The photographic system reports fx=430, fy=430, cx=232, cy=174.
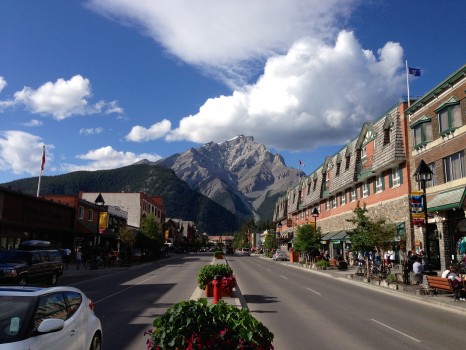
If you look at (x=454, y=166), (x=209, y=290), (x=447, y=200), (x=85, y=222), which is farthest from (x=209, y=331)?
(x=85, y=222)

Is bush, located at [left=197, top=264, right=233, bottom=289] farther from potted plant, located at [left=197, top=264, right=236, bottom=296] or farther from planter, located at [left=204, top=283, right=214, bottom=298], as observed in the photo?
planter, located at [left=204, top=283, right=214, bottom=298]

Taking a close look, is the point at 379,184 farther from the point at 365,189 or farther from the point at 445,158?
the point at 445,158

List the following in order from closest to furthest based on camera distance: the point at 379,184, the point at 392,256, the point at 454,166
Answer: the point at 454,166 → the point at 392,256 → the point at 379,184

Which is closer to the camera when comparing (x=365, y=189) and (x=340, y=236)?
(x=365, y=189)

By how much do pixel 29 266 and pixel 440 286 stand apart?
19.0 meters

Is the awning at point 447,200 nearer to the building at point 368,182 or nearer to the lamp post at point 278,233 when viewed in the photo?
the building at point 368,182

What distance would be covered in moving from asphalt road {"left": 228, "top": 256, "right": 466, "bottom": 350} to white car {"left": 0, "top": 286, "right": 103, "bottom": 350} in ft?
13.3

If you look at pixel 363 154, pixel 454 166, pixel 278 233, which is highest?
pixel 363 154

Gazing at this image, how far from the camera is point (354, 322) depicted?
12.0 metres

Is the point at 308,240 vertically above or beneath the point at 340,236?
beneath

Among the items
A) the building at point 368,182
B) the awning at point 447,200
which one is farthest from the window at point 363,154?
the awning at point 447,200

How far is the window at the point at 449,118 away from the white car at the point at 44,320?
82.6 ft

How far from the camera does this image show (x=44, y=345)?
5.22m

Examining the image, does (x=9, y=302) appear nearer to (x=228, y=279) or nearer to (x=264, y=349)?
(x=264, y=349)
